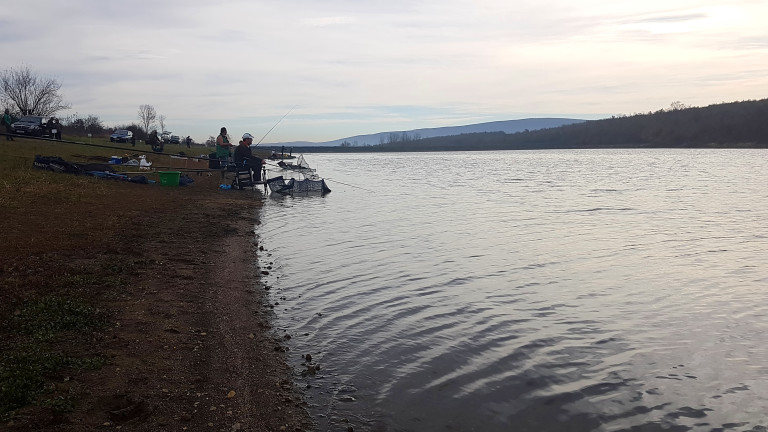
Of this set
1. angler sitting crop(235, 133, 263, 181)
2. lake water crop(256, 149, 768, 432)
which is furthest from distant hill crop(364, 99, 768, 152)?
lake water crop(256, 149, 768, 432)

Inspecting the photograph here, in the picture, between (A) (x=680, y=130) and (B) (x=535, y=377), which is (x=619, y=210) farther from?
(A) (x=680, y=130)

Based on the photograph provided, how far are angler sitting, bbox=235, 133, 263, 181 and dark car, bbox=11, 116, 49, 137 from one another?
20.4 m

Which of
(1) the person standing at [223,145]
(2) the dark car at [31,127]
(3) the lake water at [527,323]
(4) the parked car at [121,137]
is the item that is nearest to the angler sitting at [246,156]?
(1) the person standing at [223,145]

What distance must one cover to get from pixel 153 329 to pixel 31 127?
131 feet

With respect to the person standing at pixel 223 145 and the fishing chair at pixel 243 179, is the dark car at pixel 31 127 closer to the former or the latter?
the person standing at pixel 223 145

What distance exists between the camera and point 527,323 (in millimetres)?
8047

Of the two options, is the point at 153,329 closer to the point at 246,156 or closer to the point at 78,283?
the point at 78,283

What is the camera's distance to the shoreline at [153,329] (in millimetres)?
4934

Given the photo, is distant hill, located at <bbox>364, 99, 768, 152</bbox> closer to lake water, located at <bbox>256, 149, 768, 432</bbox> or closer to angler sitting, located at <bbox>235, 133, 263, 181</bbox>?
angler sitting, located at <bbox>235, 133, 263, 181</bbox>

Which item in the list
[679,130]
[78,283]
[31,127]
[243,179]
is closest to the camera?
[78,283]

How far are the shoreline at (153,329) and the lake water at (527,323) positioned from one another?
18.4 inches

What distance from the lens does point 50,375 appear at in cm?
531

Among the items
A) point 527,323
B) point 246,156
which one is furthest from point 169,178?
point 527,323

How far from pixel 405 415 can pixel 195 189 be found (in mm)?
→ 21728
